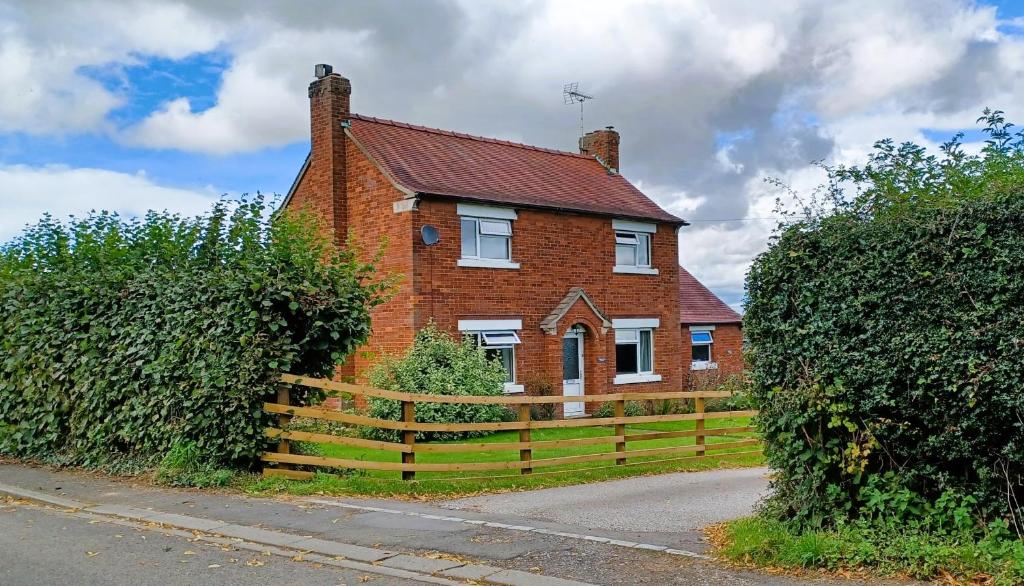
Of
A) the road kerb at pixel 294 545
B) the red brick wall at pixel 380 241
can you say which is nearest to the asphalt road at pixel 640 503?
the road kerb at pixel 294 545

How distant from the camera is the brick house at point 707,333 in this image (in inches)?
1326

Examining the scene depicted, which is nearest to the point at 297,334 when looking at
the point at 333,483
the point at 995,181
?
the point at 333,483

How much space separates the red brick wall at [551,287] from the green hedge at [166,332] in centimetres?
733

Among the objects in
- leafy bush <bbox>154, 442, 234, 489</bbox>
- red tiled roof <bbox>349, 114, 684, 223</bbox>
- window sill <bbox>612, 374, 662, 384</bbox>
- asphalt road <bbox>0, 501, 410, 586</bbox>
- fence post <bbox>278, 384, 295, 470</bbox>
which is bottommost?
asphalt road <bbox>0, 501, 410, 586</bbox>

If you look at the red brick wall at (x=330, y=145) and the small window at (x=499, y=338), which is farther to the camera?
the red brick wall at (x=330, y=145)

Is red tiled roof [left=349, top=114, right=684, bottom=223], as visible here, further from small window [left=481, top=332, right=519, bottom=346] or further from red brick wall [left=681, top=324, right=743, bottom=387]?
red brick wall [left=681, top=324, right=743, bottom=387]

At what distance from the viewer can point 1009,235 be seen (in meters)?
6.85

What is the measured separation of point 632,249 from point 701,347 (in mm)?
9098

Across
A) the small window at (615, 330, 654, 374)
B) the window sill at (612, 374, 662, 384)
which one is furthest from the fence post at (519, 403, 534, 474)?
the small window at (615, 330, 654, 374)

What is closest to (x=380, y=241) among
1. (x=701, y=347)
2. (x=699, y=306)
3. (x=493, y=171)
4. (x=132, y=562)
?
(x=493, y=171)

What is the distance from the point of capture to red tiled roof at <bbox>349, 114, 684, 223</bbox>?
23.1 metres

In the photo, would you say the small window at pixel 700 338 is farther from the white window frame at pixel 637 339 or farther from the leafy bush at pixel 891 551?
the leafy bush at pixel 891 551

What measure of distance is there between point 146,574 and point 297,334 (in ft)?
17.5

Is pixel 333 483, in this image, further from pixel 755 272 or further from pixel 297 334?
pixel 755 272
